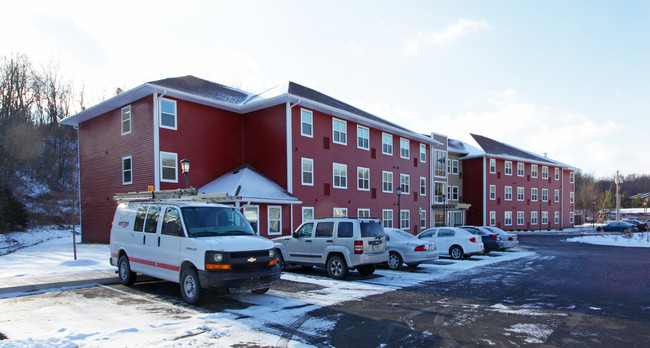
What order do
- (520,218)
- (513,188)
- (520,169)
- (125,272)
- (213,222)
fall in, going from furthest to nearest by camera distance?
(520,169) → (520,218) → (513,188) → (125,272) → (213,222)

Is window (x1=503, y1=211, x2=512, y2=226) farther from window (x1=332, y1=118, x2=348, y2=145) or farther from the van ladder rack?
the van ladder rack

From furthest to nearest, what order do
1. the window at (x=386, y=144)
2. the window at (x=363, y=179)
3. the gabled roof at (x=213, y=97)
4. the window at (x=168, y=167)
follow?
1. the window at (x=386, y=144)
2. the window at (x=363, y=179)
3. the gabled roof at (x=213, y=97)
4. the window at (x=168, y=167)

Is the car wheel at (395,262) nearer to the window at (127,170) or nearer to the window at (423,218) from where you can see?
the window at (127,170)

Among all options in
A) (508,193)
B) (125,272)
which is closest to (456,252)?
(125,272)

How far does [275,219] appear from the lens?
75.5 feet

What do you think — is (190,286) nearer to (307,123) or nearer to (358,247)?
(358,247)

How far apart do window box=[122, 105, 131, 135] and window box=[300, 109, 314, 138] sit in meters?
9.26

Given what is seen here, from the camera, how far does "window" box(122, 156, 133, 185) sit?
2217 cm

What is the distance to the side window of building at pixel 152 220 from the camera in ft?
31.8

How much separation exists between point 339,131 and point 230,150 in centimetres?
727

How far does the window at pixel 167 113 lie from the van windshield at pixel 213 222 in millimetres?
13062

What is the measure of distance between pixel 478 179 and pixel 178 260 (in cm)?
4296

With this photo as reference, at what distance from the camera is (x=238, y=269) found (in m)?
8.30

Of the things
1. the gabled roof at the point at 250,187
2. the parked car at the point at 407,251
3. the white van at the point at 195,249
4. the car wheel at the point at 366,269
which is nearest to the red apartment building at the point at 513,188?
the gabled roof at the point at 250,187
